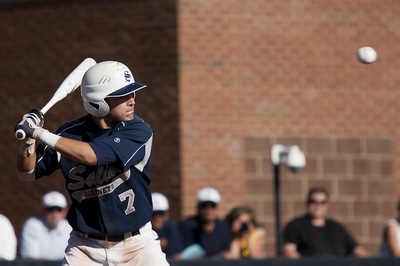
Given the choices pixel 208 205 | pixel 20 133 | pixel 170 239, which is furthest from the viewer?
pixel 208 205

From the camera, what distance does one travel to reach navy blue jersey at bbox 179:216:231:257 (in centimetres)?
1388

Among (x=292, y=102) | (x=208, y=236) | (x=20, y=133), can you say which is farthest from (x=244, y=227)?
(x=20, y=133)

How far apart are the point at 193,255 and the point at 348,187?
13.4 feet

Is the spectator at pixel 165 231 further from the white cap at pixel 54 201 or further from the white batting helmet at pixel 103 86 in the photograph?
the white batting helmet at pixel 103 86

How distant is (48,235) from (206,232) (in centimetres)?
169

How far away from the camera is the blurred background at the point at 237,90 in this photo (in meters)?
16.2

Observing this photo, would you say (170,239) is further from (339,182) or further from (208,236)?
(339,182)

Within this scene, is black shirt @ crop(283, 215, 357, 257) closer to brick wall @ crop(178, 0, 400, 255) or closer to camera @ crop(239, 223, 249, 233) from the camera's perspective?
camera @ crop(239, 223, 249, 233)

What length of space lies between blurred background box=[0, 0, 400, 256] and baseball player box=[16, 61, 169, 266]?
24.1 ft

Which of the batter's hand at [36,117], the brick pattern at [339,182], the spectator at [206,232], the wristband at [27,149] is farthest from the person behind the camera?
the brick pattern at [339,182]

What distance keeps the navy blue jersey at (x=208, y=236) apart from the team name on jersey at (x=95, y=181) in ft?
17.3

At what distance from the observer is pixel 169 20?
16.2 m

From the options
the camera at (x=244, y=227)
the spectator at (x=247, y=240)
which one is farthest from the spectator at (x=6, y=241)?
the camera at (x=244, y=227)

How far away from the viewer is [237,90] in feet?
54.2
